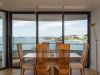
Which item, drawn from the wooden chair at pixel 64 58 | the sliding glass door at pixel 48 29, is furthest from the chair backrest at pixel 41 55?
the sliding glass door at pixel 48 29

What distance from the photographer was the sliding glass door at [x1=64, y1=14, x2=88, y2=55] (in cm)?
832

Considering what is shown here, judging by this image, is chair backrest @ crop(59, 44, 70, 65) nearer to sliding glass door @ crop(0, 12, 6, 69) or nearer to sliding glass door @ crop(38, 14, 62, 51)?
sliding glass door @ crop(38, 14, 62, 51)

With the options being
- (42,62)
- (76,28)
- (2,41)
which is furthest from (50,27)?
(42,62)

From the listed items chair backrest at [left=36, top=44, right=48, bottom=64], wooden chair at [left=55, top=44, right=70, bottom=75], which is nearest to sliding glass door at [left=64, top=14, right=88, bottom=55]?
chair backrest at [left=36, top=44, right=48, bottom=64]

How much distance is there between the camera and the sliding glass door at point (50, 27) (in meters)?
8.34

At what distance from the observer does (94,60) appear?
7.74 m

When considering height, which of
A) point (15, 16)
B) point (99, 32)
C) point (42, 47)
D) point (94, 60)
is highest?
point (15, 16)

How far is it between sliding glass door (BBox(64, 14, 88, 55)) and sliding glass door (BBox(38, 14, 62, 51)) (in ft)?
0.98

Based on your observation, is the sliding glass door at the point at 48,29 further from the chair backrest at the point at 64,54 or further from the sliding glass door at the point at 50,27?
the chair backrest at the point at 64,54

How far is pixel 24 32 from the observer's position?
27.5 feet

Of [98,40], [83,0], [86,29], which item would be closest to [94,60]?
[98,40]

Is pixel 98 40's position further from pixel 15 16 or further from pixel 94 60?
pixel 15 16

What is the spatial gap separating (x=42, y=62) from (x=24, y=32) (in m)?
3.13

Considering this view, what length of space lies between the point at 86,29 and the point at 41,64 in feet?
11.3
